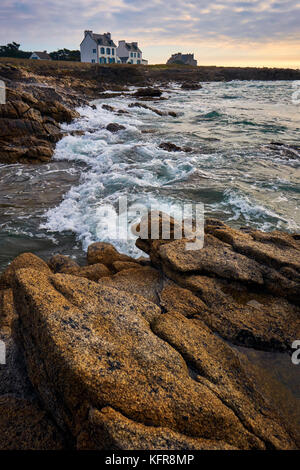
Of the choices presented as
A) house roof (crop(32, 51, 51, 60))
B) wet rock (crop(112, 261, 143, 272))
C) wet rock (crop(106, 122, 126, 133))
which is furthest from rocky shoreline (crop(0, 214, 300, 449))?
house roof (crop(32, 51, 51, 60))

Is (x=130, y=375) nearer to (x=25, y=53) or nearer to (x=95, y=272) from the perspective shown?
(x=95, y=272)

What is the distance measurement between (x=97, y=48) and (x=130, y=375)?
9650 cm

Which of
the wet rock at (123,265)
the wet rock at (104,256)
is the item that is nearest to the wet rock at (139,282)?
the wet rock at (123,265)

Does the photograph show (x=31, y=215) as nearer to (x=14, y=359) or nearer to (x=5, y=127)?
(x=14, y=359)

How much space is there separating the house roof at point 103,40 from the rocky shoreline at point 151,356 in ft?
313

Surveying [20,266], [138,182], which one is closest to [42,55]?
[138,182]

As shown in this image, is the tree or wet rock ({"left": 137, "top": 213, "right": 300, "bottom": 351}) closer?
wet rock ({"left": 137, "top": 213, "right": 300, "bottom": 351})

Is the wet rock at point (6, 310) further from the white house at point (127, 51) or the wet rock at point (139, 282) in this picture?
the white house at point (127, 51)

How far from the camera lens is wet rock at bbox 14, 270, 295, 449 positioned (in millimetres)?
2271

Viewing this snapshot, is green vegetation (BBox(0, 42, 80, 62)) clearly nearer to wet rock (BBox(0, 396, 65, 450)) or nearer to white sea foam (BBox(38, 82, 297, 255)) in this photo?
white sea foam (BBox(38, 82, 297, 255))

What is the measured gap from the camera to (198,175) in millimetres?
13062

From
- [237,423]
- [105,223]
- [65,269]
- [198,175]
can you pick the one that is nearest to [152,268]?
[65,269]

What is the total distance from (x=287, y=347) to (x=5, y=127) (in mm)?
16025

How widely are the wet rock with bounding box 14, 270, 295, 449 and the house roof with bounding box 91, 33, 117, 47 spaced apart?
9608cm
